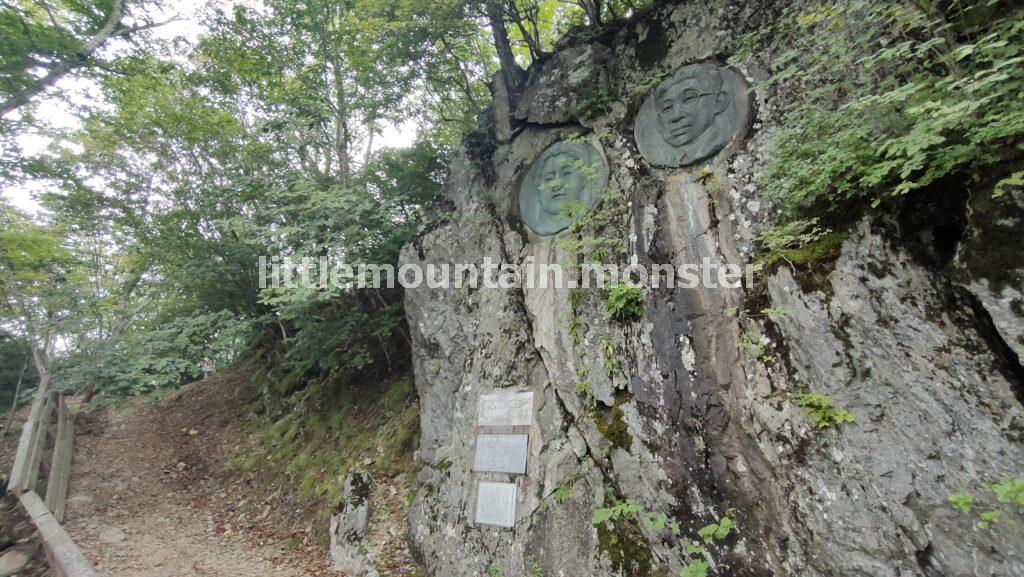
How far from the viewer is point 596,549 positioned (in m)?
3.93

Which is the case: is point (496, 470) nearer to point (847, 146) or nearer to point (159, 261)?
point (847, 146)

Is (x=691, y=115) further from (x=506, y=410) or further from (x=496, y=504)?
(x=496, y=504)

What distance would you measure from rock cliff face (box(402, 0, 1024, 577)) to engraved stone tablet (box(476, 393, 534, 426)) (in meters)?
0.11

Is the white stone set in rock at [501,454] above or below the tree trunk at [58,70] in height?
below

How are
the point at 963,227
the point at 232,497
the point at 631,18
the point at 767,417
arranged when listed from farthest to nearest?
1. the point at 232,497
2. the point at 631,18
3. the point at 767,417
4. the point at 963,227

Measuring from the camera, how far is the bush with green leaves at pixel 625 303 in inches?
173

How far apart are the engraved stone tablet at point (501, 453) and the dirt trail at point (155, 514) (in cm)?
250

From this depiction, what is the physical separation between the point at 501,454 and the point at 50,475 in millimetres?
7137

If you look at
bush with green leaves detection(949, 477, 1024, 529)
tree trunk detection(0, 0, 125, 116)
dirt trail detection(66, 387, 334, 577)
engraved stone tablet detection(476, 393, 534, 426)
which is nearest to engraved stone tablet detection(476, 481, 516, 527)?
engraved stone tablet detection(476, 393, 534, 426)

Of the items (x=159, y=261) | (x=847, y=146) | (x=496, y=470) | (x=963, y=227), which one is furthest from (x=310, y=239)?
(x=963, y=227)

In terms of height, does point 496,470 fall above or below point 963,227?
below

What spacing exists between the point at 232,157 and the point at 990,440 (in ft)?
39.3

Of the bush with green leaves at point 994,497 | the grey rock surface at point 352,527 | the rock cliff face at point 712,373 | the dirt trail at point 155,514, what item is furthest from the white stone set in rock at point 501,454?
the bush with green leaves at point 994,497

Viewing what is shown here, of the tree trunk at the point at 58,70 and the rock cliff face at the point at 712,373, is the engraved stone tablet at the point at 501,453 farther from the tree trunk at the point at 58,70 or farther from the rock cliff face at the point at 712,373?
the tree trunk at the point at 58,70
